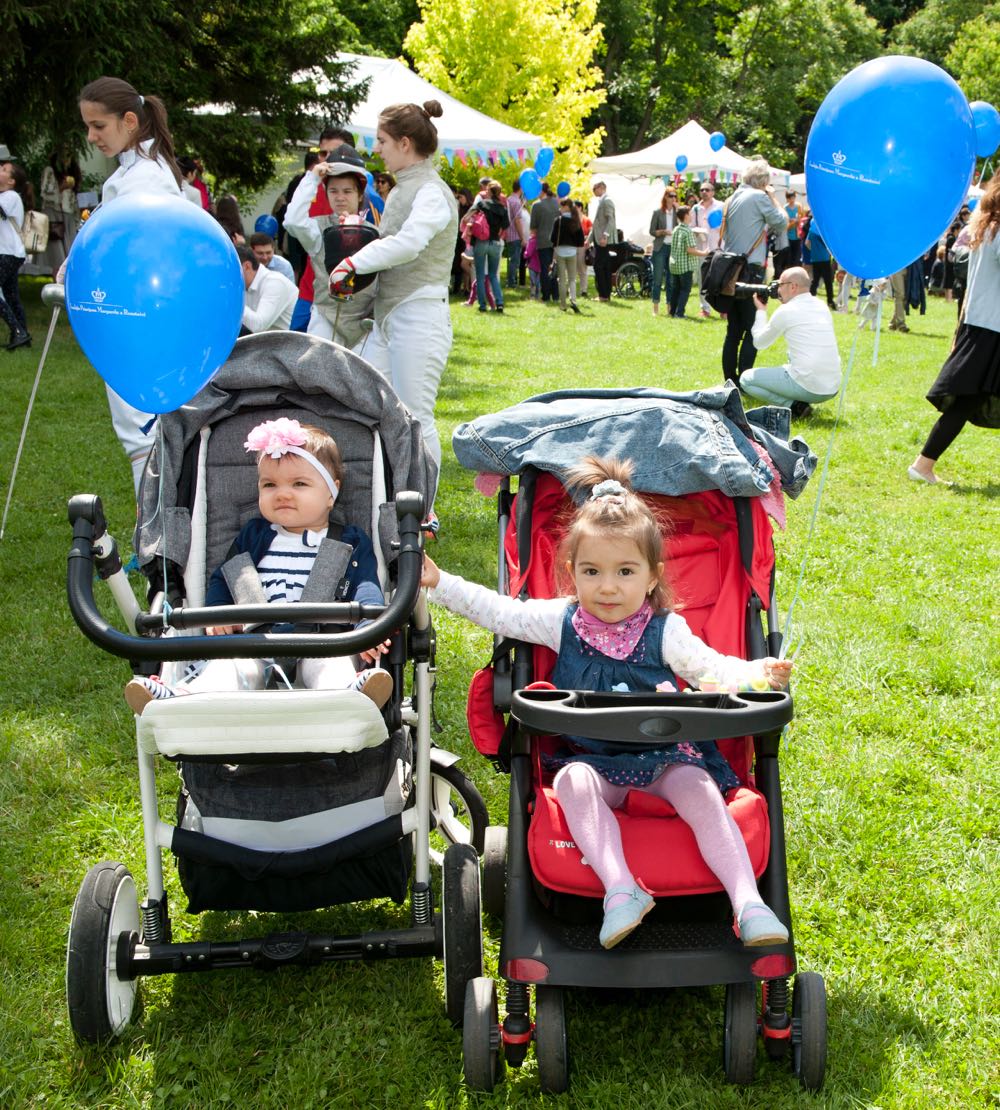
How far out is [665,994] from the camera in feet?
9.46

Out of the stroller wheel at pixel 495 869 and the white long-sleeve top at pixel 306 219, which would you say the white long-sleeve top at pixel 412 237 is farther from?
the stroller wheel at pixel 495 869

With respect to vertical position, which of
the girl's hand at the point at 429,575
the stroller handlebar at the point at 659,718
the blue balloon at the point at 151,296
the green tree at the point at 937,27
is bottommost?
the stroller handlebar at the point at 659,718

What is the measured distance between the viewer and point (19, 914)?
10.5 feet

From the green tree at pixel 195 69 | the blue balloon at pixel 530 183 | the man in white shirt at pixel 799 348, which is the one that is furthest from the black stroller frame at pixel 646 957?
the blue balloon at pixel 530 183

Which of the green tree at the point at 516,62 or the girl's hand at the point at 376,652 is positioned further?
the green tree at the point at 516,62

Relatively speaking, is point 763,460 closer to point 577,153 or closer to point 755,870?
point 755,870

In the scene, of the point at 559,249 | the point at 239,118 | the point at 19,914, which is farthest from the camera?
the point at 559,249

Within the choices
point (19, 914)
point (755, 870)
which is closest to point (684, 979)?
point (755, 870)

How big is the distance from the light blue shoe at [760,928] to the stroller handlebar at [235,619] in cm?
98

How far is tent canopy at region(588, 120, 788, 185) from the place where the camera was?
2773 cm

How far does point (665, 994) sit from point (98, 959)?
139 cm

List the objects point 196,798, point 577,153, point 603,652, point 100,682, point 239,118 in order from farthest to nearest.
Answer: point 577,153, point 239,118, point 100,682, point 603,652, point 196,798

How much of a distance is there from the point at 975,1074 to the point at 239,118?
14626 mm

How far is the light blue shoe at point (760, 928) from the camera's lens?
2.40m
